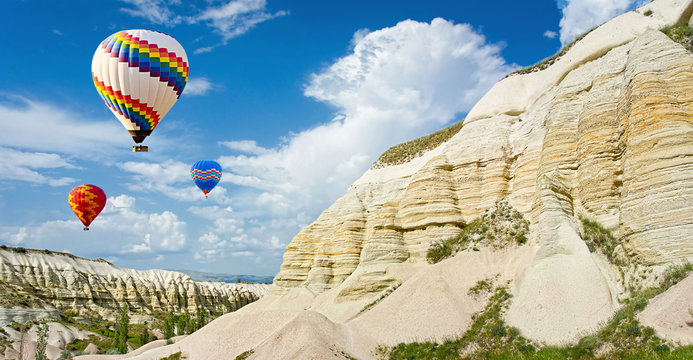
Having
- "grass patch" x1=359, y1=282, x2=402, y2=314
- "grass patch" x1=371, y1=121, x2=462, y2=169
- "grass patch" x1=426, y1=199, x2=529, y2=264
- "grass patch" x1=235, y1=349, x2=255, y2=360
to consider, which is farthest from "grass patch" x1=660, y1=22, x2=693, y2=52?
"grass patch" x1=235, y1=349, x2=255, y2=360

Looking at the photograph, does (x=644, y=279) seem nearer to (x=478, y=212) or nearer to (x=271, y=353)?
(x=478, y=212)

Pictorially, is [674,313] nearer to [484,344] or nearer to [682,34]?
[484,344]

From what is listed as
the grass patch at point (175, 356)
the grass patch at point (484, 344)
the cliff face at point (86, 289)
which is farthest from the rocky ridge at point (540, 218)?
the cliff face at point (86, 289)

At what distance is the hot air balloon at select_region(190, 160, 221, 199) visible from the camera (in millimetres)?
51781

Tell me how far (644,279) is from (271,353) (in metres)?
17.6

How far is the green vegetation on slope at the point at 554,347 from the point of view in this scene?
1648 cm

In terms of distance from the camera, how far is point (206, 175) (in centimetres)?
5181

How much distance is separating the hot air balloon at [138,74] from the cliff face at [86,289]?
42.5m

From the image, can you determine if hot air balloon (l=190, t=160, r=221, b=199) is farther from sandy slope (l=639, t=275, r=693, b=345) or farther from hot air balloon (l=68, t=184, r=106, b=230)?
sandy slope (l=639, t=275, r=693, b=345)

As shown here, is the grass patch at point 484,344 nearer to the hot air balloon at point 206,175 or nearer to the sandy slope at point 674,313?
the sandy slope at point 674,313

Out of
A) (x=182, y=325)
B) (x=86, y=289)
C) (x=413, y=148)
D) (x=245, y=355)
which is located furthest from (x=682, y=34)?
(x=86, y=289)

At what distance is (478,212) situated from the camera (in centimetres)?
3391

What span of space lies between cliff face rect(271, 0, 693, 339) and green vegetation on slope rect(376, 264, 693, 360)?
37.4 inches

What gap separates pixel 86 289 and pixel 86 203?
104ft
